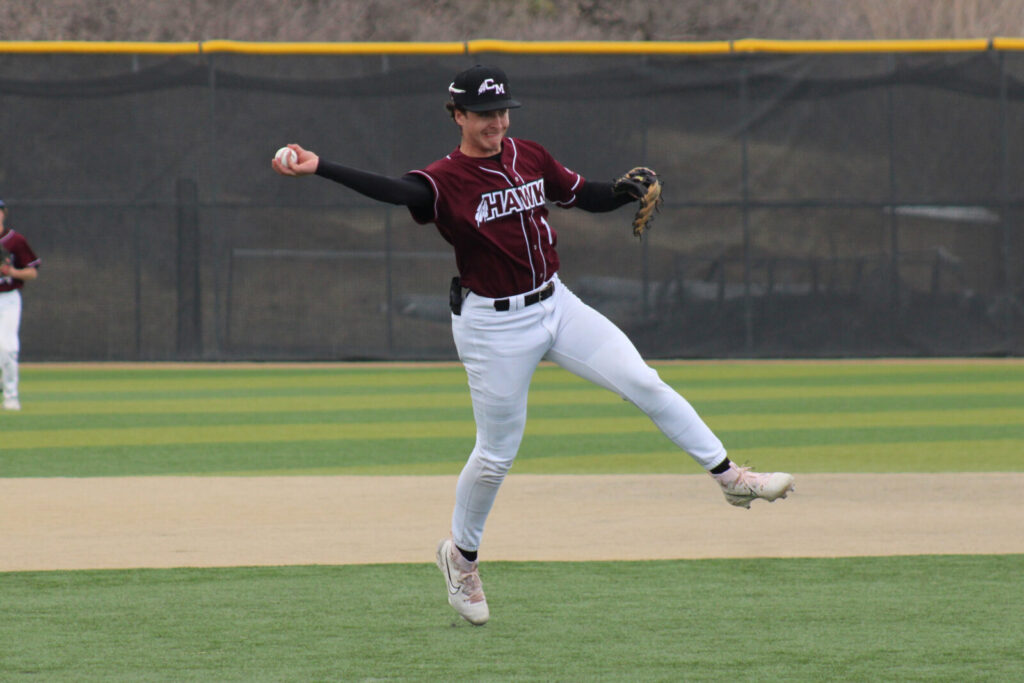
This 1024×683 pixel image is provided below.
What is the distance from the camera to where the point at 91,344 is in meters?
18.2

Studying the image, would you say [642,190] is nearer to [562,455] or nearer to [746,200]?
[562,455]

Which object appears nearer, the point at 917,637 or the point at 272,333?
the point at 917,637

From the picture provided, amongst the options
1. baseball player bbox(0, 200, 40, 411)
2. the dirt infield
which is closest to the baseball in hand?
the dirt infield

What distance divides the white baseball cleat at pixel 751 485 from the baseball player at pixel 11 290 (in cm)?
823

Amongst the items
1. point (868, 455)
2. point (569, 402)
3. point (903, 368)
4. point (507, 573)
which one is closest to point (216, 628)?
point (507, 573)

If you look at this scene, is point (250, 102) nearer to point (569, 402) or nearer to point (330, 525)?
point (569, 402)

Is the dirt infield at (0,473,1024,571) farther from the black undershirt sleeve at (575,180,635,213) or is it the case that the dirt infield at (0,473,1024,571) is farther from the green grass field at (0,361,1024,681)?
the black undershirt sleeve at (575,180,635,213)

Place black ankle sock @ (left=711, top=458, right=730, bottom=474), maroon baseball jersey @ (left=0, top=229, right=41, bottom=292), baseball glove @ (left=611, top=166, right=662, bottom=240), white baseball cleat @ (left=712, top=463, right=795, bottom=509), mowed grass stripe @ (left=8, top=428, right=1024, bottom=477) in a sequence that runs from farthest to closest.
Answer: maroon baseball jersey @ (left=0, top=229, right=41, bottom=292) → mowed grass stripe @ (left=8, top=428, right=1024, bottom=477) → baseball glove @ (left=611, top=166, right=662, bottom=240) → black ankle sock @ (left=711, top=458, right=730, bottom=474) → white baseball cleat @ (left=712, top=463, right=795, bottom=509)

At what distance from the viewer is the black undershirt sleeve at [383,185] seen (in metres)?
4.81

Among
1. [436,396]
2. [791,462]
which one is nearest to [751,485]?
[791,462]

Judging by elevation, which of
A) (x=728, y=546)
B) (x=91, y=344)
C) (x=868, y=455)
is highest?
(x=728, y=546)

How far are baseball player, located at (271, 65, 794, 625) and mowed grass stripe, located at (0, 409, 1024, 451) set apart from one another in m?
6.15

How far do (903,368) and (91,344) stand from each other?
9.56 metres

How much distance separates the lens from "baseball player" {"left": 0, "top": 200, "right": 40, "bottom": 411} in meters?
12.2
